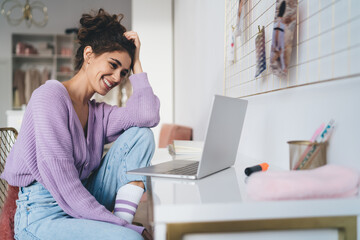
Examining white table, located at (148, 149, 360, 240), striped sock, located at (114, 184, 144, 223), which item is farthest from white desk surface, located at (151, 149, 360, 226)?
striped sock, located at (114, 184, 144, 223)

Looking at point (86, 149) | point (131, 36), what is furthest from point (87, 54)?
point (86, 149)

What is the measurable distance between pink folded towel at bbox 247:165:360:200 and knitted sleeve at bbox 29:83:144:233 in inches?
18.8

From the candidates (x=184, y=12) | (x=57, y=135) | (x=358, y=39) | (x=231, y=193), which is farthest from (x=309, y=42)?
(x=184, y=12)

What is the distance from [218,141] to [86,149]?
581 millimetres

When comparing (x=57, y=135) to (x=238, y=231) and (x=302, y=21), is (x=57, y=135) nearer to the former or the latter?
(x=238, y=231)

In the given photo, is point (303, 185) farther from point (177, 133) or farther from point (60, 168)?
point (177, 133)

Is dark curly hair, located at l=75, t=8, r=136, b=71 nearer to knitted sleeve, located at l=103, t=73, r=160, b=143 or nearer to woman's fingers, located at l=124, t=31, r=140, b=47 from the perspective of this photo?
woman's fingers, located at l=124, t=31, r=140, b=47

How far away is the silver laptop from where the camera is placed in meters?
0.84

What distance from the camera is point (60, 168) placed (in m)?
1.00

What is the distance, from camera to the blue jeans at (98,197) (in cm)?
96

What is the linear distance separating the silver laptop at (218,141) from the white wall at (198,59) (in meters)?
1.00

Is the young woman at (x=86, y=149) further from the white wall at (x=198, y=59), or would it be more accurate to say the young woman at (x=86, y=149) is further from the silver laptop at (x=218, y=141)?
the white wall at (x=198, y=59)

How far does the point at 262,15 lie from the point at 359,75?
0.65 m

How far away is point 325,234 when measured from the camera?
67 centimetres
